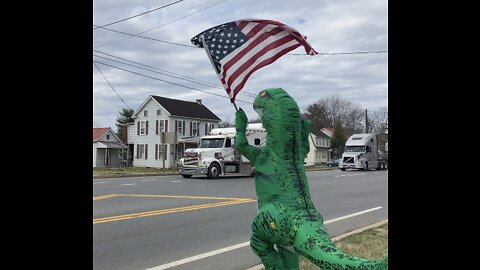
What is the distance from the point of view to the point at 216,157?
22438 millimetres

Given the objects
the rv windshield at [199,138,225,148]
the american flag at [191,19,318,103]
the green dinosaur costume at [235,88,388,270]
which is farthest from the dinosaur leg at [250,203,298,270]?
the rv windshield at [199,138,225,148]

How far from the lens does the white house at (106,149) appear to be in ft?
142

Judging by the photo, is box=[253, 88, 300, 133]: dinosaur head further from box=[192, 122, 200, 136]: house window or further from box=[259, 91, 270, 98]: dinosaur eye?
box=[192, 122, 200, 136]: house window

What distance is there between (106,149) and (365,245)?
41153 millimetres

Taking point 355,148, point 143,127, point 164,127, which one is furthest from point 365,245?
point 143,127

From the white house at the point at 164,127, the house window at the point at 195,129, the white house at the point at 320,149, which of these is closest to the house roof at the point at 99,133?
the white house at the point at 164,127

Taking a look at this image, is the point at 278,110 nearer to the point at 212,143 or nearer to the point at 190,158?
the point at 190,158

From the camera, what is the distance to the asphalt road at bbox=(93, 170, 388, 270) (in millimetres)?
5777

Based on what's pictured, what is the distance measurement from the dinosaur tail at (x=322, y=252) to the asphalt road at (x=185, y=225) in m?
3.09

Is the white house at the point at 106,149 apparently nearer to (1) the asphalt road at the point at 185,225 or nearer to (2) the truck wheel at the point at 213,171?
(2) the truck wheel at the point at 213,171
